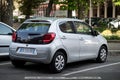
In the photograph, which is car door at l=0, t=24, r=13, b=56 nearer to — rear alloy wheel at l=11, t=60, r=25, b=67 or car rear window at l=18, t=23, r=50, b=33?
rear alloy wheel at l=11, t=60, r=25, b=67

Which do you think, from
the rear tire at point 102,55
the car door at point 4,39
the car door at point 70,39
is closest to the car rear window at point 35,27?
the car door at point 70,39

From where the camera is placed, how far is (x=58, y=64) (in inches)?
411

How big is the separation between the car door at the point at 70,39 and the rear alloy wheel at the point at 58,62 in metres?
0.32

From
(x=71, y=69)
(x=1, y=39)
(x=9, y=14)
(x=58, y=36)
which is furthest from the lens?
(x=9, y=14)

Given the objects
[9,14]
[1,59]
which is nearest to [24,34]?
[1,59]

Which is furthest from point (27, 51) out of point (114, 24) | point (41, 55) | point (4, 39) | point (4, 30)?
point (114, 24)

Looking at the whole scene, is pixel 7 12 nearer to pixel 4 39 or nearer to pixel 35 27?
pixel 4 39

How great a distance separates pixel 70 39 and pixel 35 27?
1102mm

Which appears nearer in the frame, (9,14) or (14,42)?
(14,42)

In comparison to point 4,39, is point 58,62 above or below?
below

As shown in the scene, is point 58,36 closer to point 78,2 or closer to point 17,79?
point 17,79

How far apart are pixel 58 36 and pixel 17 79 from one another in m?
1.82

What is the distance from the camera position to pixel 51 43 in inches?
400

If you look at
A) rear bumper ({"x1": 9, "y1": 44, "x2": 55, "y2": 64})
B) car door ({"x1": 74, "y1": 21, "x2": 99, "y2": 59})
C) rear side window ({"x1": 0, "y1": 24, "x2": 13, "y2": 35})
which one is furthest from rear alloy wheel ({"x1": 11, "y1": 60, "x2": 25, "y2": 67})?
car door ({"x1": 74, "y1": 21, "x2": 99, "y2": 59})
